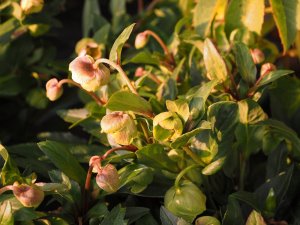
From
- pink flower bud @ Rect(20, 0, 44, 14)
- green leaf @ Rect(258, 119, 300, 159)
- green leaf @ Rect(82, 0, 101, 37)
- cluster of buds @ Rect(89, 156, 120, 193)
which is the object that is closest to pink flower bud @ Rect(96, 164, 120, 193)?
cluster of buds @ Rect(89, 156, 120, 193)

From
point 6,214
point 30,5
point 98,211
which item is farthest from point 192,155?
point 30,5

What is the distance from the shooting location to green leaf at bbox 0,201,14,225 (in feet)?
2.19

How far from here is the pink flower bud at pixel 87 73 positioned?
70 centimetres

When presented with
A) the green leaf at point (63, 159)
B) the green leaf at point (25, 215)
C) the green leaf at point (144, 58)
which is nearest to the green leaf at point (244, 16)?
the green leaf at point (144, 58)

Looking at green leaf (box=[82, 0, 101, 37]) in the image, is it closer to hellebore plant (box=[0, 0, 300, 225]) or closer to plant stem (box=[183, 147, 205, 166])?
hellebore plant (box=[0, 0, 300, 225])

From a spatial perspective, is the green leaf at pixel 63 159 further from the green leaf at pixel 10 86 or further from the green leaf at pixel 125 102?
the green leaf at pixel 10 86

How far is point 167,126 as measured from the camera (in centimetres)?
68

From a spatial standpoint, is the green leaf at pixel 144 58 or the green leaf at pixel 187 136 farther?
the green leaf at pixel 144 58

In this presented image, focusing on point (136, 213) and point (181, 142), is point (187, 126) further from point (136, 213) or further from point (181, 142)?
point (136, 213)

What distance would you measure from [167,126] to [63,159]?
0.18 m

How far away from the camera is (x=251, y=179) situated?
0.95 metres

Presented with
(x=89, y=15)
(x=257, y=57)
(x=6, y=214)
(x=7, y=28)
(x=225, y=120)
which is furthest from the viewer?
(x=89, y=15)

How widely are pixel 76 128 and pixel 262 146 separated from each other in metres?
0.47

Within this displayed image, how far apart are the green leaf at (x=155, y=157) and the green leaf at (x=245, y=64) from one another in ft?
0.50
